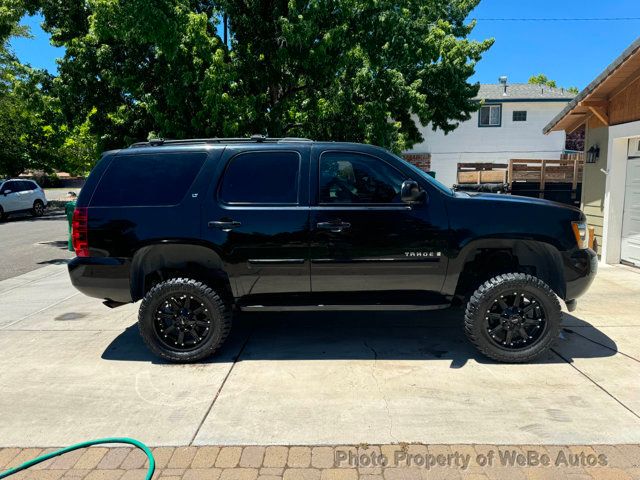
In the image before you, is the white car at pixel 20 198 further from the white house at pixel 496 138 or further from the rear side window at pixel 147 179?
the rear side window at pixel 147 179

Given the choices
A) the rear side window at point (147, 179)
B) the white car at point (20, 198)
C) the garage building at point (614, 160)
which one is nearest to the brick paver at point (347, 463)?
the rear side window at point (147, 179)

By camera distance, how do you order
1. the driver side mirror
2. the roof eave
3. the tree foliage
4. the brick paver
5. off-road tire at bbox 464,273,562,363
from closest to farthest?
the brick paver → the driver side mirror → off-road tire at bbox 464,273,562,363 → the roof eave → the tree foliage

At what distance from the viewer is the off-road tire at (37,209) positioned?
72.4ft

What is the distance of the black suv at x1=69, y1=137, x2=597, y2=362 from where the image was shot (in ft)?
14.6

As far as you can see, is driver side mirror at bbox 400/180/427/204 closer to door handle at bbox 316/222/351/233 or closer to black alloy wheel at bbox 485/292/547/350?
door handle at bbox 316/222/351/233

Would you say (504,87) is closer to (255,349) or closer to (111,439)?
(255,349)

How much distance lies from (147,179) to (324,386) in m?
2.50

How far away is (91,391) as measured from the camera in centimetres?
411

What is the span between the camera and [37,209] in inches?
877

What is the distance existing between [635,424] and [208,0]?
11442 mm

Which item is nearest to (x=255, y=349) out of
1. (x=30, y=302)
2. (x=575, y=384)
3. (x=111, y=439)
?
(x=111, y=439)

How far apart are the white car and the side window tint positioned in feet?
65.9

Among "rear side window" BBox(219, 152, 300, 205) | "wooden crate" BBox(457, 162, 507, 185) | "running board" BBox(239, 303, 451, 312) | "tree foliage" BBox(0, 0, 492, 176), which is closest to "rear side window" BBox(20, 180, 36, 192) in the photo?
"tree foliage" BBox(0, 0, 492, 176)

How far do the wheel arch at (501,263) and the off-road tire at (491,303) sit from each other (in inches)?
9.5
